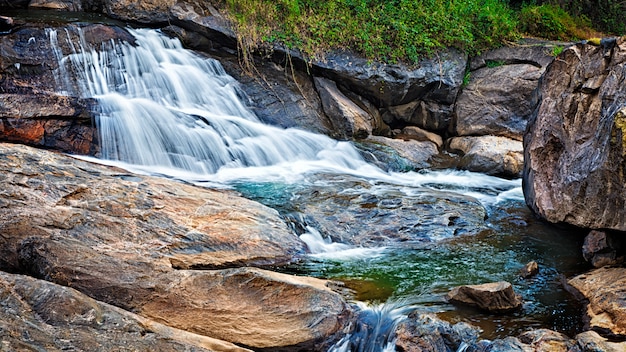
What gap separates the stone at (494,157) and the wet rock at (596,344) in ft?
19.7

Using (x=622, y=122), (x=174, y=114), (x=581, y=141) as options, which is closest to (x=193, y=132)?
(x=174, y=114)

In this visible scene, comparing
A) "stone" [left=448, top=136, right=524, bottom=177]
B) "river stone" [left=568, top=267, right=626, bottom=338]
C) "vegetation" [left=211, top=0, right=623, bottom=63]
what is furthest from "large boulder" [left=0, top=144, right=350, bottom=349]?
"vegetation" [left=211, top=0, right=623, bottom=63]

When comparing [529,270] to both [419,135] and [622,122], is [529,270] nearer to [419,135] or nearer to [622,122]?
[622,122]

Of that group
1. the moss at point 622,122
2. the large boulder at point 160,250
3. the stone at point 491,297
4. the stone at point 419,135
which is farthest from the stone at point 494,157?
the stone at point 491,297

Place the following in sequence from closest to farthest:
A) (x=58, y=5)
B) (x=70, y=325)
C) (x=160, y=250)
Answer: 1. (x=70, y=325)
2. (x=160, y=250)
3. (x=58, y=5)

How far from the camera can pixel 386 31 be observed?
11.9 meters

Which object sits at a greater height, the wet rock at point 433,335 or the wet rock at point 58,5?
the wet rock at point 58,5

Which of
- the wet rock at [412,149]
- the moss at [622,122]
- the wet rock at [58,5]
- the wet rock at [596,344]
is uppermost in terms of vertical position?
the moss at [622,122]

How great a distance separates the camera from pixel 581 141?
Answer: 19.6 ft

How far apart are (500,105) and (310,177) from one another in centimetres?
508

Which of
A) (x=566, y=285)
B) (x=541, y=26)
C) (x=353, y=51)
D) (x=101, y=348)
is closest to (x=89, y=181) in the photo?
(x=101, y=348)

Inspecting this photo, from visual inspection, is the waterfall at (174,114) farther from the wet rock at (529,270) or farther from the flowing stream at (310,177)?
the wet rock at (529,270)

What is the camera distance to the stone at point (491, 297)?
4848 mm

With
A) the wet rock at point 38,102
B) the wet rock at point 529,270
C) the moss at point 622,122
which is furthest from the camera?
the wet rock at point 38,102
